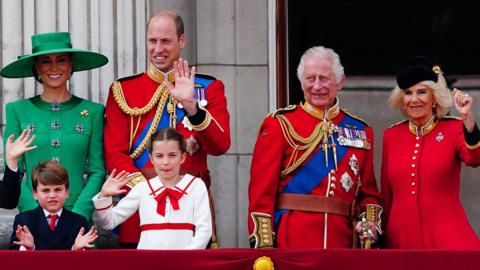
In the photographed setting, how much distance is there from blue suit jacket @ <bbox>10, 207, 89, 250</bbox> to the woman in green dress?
364 mm

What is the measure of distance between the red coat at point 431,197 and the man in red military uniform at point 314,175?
0.48 ft

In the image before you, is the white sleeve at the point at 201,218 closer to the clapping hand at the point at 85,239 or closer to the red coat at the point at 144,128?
the red coat at the point at 144,128

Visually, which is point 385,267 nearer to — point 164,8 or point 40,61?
point 40,61

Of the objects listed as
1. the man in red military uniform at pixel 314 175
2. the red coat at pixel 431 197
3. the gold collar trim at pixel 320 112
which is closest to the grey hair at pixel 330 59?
the man in red military uniform at pixel 314 175

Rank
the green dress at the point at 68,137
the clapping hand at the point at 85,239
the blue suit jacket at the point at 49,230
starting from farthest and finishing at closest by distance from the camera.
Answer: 1. the green dress at the point at 68,137
2. the blue suit jacket at the point at 49,230
3. the clapping hand at the point at 85,239

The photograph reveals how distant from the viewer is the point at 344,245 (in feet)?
35.5

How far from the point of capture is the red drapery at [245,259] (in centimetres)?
988

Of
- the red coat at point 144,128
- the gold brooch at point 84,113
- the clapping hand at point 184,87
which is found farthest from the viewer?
the gold brooch at point 84,113

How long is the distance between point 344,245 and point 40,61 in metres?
1.82

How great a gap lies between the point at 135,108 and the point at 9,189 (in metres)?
0.85

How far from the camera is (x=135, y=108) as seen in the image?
10938mm

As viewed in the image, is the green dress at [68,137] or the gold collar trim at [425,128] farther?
the gold collar trim at [425,128]

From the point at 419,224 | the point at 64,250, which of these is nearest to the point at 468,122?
the point at 419,224

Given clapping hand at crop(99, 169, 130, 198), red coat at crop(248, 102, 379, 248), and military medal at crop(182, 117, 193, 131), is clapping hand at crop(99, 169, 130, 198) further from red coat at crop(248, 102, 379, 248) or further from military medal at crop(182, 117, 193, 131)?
red coat at crop(248, 102, 379, 248)
